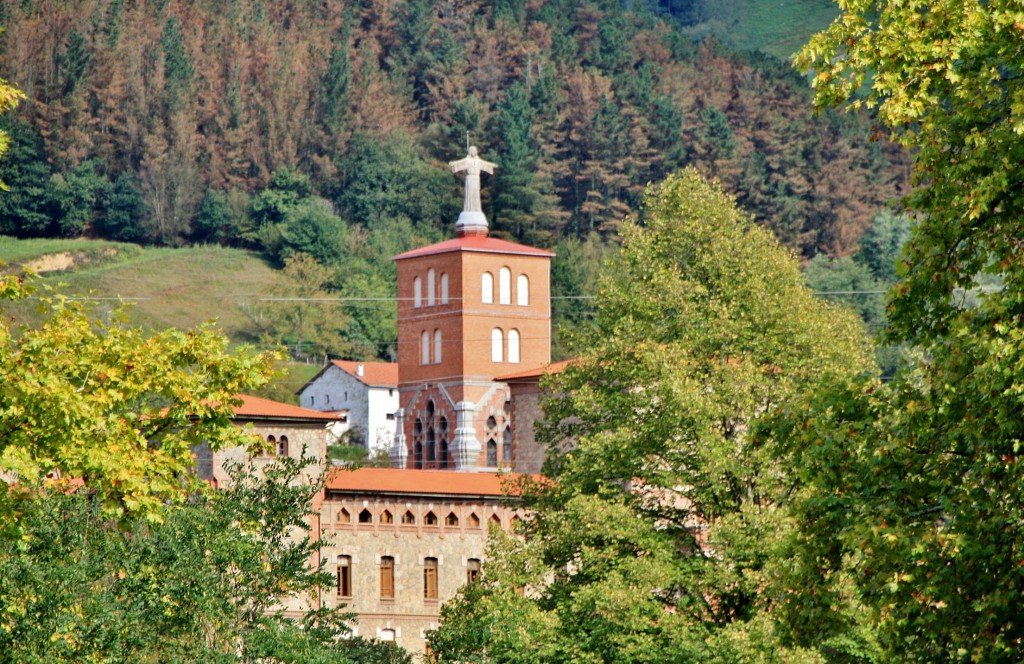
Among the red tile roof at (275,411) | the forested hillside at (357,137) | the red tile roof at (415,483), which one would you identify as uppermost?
the forested hillside at (357,137)

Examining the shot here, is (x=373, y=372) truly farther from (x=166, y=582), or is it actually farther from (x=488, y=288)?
(x=166, y=582)

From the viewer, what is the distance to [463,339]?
9531 cm

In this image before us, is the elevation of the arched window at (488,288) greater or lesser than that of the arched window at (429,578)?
greater

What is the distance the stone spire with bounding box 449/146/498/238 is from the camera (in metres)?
101

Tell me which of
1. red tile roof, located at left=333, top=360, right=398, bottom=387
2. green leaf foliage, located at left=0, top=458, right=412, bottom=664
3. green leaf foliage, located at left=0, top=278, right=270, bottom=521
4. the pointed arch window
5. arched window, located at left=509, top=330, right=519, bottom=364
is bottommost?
green leaf foliage, located at left=0, top=458, right=412, bottom=664

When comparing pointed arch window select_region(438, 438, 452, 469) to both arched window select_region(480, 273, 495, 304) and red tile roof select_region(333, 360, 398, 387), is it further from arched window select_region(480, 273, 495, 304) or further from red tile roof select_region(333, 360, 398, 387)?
red tile roof select_region(333, 360, 398, 387)

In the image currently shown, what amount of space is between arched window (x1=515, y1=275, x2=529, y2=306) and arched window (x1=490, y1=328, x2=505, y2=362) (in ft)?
6.13

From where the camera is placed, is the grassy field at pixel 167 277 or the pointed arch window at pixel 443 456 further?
the grassy field at pixel 167 277

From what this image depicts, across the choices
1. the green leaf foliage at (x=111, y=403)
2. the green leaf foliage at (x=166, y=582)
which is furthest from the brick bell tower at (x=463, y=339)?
the green leaf foliage at (x=111, y=403)

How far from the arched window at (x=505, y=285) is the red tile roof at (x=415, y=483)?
103ft

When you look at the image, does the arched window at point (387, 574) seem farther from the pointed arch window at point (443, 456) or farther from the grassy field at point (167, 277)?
the grassy field at point (167, 277)

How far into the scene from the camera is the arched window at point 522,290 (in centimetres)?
9712

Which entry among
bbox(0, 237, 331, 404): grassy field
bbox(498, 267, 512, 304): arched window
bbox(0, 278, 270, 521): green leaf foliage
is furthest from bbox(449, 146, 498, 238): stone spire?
bbox(0, 278, 270, 521): green leaf foliage

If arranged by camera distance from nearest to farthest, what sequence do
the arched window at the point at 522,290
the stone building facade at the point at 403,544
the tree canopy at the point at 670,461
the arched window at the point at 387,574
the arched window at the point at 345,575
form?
1. the tree canopy at the point at 670,461
2. the arched window at the point at 345,575
3. the stone building facade at the point at 403,544
4. the arched window at the point at 387,574
5. the arched window at the point at 522,290
